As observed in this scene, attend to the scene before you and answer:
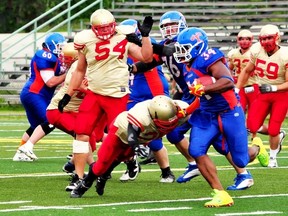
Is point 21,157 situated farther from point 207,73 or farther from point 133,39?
point 207,73

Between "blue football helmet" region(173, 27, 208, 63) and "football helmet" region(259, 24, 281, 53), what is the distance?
10.8ft

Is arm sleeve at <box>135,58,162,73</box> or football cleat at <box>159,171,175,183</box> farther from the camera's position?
arm sleeve at <box>135,58,162,73</box>

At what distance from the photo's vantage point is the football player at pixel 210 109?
8.96 meters

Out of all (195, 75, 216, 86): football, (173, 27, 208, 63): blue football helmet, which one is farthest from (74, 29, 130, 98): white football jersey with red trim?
(195, 75, 216, 86): football

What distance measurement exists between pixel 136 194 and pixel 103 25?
5.46 feet

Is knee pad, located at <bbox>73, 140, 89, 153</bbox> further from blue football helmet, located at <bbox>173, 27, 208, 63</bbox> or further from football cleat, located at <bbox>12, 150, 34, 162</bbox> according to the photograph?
football cleat, located at <bbox>12, 150, 34, 162</bbox>

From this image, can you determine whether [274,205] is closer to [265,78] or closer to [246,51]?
[265,78]

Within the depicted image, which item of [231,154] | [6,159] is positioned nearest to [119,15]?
[6,159]

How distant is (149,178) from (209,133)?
214 centimetres

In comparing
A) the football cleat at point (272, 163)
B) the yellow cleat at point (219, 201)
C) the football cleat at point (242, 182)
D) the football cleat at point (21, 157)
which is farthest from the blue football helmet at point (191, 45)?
the football cleat at point (21, 157)

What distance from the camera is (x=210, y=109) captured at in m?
9.31

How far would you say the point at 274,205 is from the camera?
29.1ft

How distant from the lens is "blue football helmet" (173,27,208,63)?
29.9 feet

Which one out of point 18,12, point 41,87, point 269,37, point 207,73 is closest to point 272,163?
point 269,37
